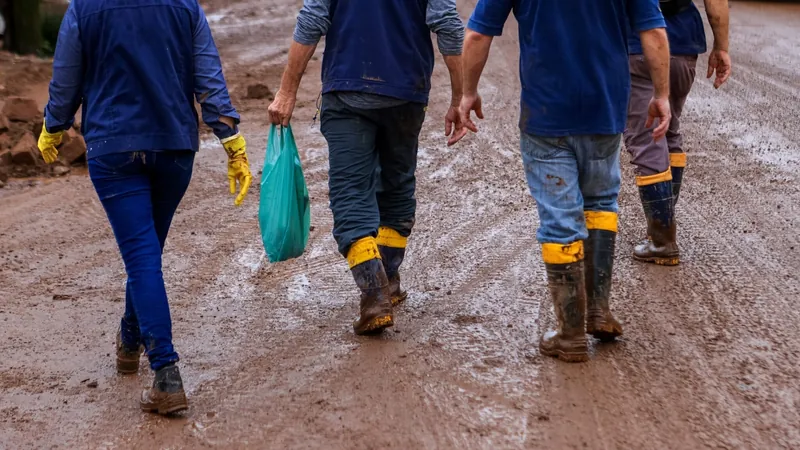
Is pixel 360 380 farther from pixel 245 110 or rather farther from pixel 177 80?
pixel 245 110

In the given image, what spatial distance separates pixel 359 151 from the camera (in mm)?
4922

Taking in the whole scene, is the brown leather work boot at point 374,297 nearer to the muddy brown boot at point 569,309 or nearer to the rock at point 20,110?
the muddy brown boot at point 569,309

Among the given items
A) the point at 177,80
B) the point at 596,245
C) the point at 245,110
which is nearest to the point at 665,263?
the point at 596,245

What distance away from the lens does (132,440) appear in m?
3.99

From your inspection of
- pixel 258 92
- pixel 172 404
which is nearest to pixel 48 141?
pixel 172 404

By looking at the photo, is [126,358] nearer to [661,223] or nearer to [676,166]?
[661,223]

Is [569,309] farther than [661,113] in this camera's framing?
No

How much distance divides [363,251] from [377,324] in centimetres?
34

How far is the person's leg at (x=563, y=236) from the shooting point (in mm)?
4398

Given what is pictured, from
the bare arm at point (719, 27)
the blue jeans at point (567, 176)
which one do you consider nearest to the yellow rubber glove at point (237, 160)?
the blue jeans at point (567, 176)

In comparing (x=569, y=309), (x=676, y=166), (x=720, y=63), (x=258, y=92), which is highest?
(x=720, y=63)

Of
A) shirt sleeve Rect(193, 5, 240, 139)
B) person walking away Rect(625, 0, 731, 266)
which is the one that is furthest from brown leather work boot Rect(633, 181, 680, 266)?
shirt sleeve Rect(193, 5, 240, 139)

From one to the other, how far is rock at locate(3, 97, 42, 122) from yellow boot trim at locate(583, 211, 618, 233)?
614cm

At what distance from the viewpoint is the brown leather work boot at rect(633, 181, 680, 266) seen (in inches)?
230
